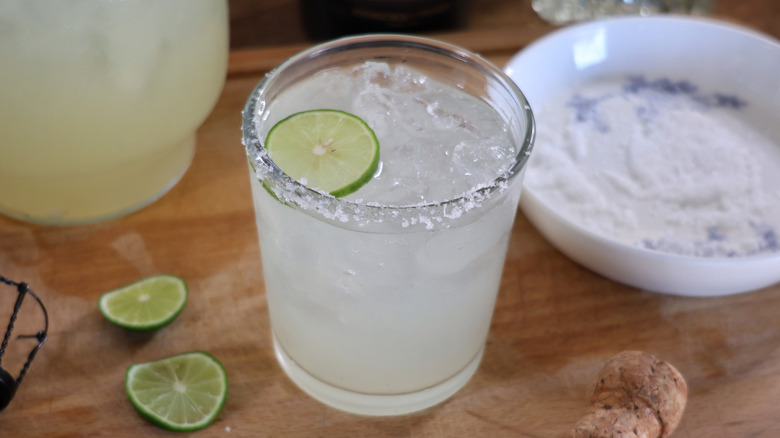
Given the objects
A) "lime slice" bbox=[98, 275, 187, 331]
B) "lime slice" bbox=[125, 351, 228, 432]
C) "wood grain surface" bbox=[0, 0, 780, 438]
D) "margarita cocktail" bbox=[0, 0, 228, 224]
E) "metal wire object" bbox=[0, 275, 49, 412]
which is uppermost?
"margarita cocktail" bbox=[0, 0, 228, 224]

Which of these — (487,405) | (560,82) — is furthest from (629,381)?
(560,82)

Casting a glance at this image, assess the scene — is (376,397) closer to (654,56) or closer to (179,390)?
(179,390)

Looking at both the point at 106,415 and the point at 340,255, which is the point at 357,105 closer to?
the point at 340,255

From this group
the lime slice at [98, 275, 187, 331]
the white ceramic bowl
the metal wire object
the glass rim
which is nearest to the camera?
the glass rim

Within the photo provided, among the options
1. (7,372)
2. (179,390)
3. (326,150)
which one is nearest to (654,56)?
(326,150)

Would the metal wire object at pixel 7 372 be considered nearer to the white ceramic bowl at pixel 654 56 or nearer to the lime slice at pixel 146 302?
the lime slice at pixel 146 302

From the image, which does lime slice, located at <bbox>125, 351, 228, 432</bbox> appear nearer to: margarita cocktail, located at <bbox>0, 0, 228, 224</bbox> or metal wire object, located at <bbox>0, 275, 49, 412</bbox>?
metal wire object, located at <bbox>0, 275, 49, 412</bbox>

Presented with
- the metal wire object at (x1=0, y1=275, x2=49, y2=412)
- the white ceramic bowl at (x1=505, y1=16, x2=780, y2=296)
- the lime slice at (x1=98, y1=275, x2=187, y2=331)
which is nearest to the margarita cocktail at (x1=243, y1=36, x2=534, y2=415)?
→ the lime slice at (x1=98, y1=275, x2=187, y2=331)
